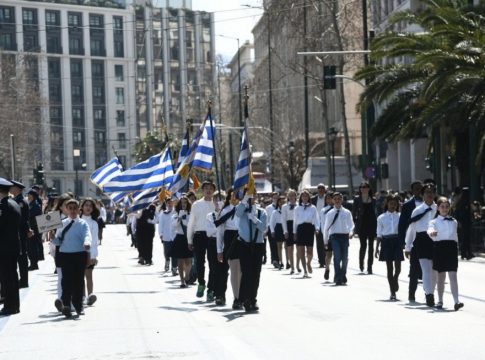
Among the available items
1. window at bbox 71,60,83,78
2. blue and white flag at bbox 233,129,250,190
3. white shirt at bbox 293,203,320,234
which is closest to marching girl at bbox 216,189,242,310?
blue and white flag at bbox 233,129,250,190

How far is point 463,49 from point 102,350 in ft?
61.6

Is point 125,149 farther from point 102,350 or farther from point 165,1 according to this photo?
point 102,350

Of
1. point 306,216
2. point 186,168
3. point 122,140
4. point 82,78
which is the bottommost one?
point 306,216

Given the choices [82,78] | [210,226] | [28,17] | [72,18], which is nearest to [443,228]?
[210,226]

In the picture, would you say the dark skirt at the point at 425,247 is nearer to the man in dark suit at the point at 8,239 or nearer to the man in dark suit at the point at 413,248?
the man in dark suit at the point at 413,248

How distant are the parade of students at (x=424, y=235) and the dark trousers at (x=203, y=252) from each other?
289 centimetres

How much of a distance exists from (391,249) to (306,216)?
228 inches

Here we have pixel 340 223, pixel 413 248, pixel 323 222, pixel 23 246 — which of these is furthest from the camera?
pixel 323 222

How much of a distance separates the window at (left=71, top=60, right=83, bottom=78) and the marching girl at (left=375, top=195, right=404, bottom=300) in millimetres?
120108

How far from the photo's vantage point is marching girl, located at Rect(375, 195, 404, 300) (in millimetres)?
18109

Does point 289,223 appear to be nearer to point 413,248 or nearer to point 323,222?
point 323,222

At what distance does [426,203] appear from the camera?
1733cm

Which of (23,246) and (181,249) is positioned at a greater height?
(23,246)

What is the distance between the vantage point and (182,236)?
21.3 meters
